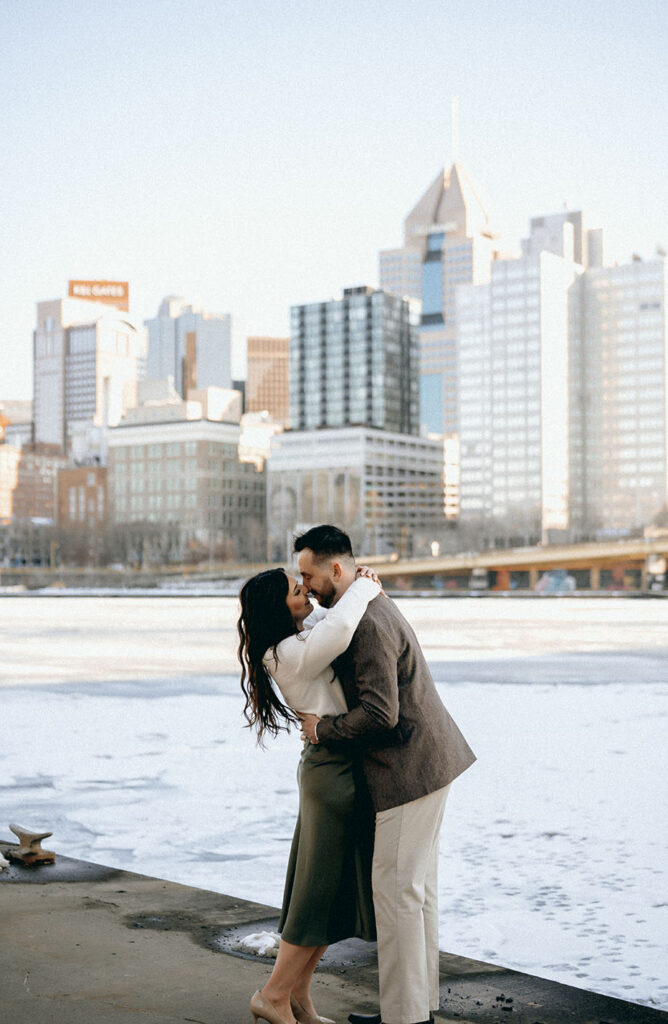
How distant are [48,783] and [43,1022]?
A: 5.93m

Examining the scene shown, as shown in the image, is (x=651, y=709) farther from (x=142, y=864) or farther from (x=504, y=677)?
(x=142, y=864)

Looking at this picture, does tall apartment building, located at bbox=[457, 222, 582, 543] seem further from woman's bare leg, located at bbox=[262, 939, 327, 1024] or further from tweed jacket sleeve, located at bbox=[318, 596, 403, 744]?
tweed jacket sleeve, located at bbox=[318, 596, 403, 744]

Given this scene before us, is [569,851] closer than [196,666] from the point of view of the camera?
Yes

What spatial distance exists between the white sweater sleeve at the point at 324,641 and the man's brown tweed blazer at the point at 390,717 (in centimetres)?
7

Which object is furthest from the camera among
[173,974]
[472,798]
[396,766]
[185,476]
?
[185,476]

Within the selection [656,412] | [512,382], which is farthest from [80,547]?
[656,412]

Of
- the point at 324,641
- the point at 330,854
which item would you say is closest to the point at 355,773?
the point at 330,854

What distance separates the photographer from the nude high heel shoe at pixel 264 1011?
417 cm

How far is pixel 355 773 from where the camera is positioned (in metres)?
4.38

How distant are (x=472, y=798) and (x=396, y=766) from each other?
5.23 meters

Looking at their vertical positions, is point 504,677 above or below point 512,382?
below

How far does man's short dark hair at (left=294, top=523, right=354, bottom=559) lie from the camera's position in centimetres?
435

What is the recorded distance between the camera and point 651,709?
14883mm

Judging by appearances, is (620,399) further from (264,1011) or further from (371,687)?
(264,1011)
